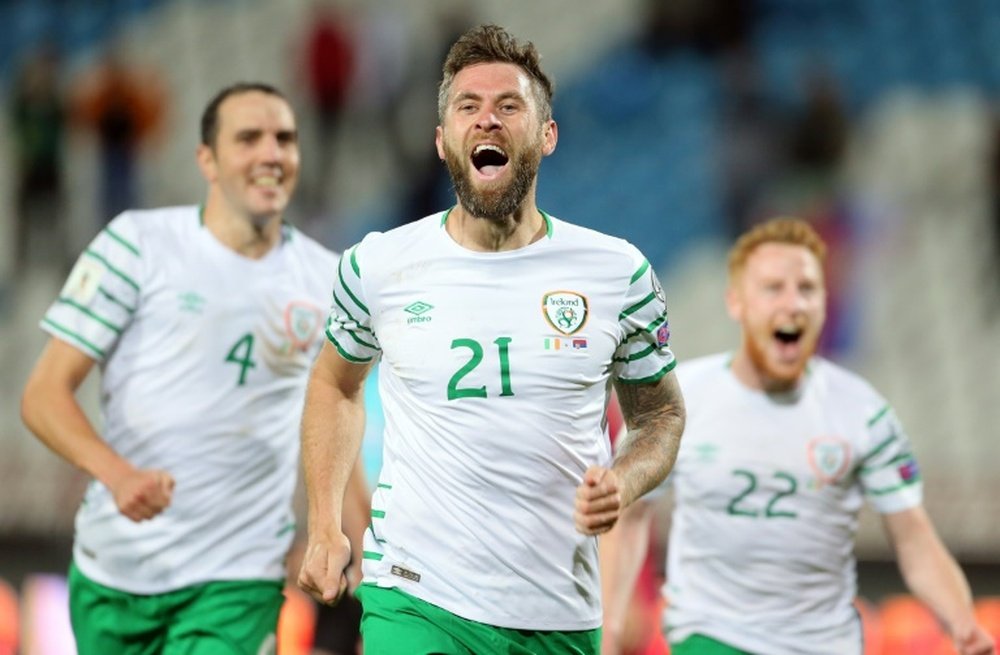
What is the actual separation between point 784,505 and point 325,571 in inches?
89.4

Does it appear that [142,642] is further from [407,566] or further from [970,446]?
[970,446]

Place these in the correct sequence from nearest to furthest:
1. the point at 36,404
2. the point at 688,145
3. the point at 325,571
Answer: the point at 325,571
the point at 36,404
the point at 688,145

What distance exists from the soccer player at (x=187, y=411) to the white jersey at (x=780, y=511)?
4.74 feet

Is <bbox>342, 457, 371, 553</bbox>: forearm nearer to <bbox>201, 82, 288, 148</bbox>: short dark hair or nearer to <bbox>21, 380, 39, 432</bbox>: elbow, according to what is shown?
<bbox>21, 380, 39, 432</bbox>: elbow

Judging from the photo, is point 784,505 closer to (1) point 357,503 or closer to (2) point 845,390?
(2) point 845,390

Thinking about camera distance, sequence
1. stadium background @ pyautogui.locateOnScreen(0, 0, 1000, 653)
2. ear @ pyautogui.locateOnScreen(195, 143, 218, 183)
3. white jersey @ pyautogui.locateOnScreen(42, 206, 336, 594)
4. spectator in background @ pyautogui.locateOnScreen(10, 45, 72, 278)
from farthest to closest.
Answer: spectator in background @ pyautogui.locateOnScreen(10, 45, 72, 278) < stadium background @ pyautogui.locateOnScreen(0, 0, 1000, 653) < ear @ pyautogui.locateOnScreen(195, 143, 218, 183) < white jersey @ pyautogui.locateOnScreen(42, 206, 336, 594)

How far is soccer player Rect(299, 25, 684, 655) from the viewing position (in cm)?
427

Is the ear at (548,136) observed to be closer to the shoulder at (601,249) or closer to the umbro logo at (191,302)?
the shoulder at (601,249)

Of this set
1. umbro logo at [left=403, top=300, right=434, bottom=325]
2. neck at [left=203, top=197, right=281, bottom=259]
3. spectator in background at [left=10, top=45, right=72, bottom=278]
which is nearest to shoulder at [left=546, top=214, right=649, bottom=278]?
umbro logo at [left=403, top=300, right=434, bottom=325]

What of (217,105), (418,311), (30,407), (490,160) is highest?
(217,105)

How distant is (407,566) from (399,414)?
1.35 feet

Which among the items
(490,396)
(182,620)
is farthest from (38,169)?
(490,396)

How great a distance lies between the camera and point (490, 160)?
4.34m

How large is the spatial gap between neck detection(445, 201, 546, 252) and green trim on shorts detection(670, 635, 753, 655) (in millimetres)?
1991
